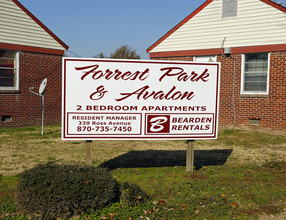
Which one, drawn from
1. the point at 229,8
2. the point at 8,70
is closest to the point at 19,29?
the point at 8,70

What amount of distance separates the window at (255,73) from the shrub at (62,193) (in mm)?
10663

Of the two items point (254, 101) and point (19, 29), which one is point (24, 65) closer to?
point (19, 29)

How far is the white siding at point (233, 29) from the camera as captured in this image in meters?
13.5

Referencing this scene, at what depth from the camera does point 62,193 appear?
4.71m

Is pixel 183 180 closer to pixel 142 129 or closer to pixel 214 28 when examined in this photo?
pixel 142 129

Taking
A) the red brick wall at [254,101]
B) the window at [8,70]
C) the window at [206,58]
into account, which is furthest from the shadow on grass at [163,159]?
the window at [8,70]

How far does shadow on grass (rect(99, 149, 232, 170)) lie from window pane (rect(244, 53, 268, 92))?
4.96 metres

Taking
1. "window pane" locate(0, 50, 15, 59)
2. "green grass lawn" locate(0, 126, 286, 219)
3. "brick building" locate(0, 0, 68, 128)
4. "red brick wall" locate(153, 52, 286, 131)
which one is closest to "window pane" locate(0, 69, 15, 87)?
"brick building" locate(0, 0, 68, 128)

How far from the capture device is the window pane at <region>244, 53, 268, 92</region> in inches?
551

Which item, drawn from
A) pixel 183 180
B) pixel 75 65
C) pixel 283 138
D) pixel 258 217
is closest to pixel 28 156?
pixel 75 65

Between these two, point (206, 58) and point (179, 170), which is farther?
point (206, 58)

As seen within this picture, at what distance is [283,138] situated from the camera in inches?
488

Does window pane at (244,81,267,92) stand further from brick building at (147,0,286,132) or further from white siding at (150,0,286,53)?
white siding at (150,0,286,53)

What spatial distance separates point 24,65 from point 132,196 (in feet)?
37.5
